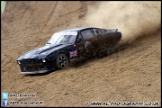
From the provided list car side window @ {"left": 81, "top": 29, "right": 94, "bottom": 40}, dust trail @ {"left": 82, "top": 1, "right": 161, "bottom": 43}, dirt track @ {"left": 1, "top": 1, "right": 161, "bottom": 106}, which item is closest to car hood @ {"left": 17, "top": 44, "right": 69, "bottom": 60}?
dirt track @ {"left": 1, "top": 1, "right": 161, "bottom": 106}

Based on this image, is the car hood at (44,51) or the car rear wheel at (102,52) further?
the car rear wheel at (102,52)

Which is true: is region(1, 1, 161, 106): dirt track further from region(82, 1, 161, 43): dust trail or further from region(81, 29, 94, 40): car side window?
region(81, 29, 94, 40): car side window

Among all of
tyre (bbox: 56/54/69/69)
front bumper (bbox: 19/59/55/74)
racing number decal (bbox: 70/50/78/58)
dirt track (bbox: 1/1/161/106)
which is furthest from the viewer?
racing number decal (bbox: 70/50/78/58)

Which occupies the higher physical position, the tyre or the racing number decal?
the racing number decal

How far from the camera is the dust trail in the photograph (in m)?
13.9

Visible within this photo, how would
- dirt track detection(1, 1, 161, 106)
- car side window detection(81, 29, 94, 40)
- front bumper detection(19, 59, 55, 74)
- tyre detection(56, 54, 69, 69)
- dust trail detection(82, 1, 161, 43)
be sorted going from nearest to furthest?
dirt track detection(1, 1, 161, 106) < front bumper detection(19, 59, 55, 74) < tyre detection(56, 54, 69, 69) < car side window detection(81, 29, 94, 40) < dust trail detection(82, 1, 161, 43)

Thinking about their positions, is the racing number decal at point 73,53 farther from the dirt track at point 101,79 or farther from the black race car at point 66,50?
the dirt track at point 101,79

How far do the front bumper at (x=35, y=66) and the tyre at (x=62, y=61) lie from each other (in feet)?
0.59

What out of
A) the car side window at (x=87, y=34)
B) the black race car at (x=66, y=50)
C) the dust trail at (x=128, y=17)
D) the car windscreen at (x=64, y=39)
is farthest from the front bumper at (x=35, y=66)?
the dust trail at (x=128, y=17)

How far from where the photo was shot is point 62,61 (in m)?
10.3

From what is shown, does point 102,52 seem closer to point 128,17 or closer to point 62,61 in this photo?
point 62,61

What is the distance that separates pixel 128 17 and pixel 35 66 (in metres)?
8.25

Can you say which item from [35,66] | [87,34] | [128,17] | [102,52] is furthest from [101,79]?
[128,17]

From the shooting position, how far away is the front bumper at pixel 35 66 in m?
10.0
